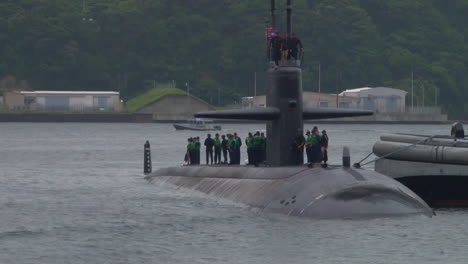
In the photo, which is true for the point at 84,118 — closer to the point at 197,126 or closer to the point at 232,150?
the point at 197,126

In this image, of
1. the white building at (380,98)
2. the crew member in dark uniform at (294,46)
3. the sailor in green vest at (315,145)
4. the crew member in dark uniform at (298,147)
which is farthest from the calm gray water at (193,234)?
the white building at (380,98)

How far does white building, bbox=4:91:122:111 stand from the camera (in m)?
172

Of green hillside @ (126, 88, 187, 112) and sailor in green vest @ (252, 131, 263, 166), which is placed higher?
green hillside @ (126, 88, 187, 112)

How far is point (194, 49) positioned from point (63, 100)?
83.0ft

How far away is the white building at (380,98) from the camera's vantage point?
16888 centimetres

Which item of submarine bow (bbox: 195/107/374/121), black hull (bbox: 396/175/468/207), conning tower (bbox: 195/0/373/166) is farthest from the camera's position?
black hull (bbox: 396/175/468/207)

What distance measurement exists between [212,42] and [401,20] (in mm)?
40409

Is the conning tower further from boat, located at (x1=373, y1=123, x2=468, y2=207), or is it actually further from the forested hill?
the forested hill

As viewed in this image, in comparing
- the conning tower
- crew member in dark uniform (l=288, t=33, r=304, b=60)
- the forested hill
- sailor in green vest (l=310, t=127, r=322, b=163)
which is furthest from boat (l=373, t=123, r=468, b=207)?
the forested hill

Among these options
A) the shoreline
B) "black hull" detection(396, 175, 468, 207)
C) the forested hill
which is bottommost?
"black hull" detection(396, 175, 468, 207)

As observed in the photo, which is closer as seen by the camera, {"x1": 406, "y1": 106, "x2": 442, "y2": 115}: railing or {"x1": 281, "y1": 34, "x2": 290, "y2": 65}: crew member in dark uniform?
{"x1": 281, "y1": 34, "x2": 290, "y2": 65}: crew member in dark uniform

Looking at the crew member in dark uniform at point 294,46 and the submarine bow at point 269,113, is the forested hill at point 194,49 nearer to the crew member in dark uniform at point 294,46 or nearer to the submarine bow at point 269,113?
the submarine bow at point 269,113

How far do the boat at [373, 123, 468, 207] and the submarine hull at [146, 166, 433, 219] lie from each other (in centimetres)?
546

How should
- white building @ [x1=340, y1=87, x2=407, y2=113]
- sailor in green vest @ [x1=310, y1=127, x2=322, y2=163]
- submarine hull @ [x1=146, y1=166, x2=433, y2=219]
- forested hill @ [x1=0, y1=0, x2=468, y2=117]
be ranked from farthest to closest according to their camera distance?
forested hill @ [x1=0, y1=0, x2=468, y2=117] < white building @ [x1=340, y1=87, x2=407, y2=113] < sailor in green vest @ [x1=310, y1=127, x2=322, y2=163] < submarine hull @ [x1=146, y1=166, x2=433, y2=219]
